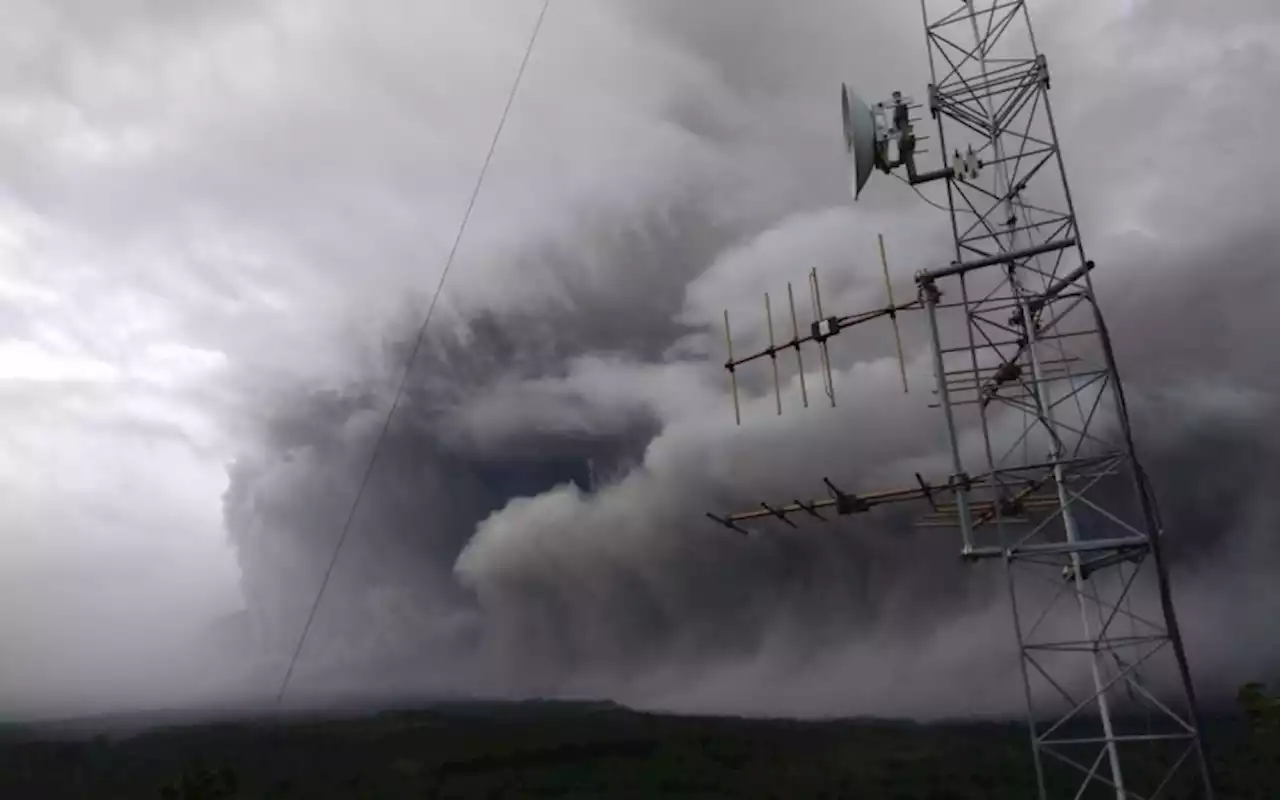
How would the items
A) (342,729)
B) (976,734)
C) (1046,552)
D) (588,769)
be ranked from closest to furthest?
(1046,552)
(588,769)
(342,729)
(976,734)

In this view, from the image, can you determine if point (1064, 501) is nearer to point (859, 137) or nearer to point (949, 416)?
point (949, 416)

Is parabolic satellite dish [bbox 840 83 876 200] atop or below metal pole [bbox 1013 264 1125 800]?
atop

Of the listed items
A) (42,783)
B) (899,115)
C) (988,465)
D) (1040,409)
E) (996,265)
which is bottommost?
(42,783)

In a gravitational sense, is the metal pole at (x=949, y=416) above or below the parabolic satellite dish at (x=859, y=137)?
below

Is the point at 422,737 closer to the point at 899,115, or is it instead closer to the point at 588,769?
the point at 588,769

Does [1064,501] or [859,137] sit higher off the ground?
[859,137]

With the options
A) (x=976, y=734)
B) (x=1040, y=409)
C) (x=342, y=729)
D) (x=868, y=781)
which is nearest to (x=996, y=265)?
(x=1040, y=409)

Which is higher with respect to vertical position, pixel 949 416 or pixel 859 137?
pixel 859 137

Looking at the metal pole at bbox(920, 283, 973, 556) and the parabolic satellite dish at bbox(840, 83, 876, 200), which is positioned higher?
the parabolic satellite dish at bbox(840, 83, 876, 200)

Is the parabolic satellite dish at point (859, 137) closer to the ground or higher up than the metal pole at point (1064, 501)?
higher up

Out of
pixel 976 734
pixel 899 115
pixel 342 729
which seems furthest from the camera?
pixel 976 734

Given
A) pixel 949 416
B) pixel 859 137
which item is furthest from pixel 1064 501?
pixel 859 137
